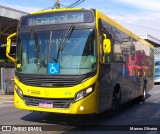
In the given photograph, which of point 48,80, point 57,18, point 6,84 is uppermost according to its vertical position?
point 57,18

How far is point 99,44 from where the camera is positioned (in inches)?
376

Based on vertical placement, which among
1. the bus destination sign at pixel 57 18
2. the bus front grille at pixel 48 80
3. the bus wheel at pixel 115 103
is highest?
the bus destination sign at pixel 57 18

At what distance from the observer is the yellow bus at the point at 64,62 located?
9117mm

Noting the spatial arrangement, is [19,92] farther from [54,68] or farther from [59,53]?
[59,53]

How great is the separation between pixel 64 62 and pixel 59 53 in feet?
0.95

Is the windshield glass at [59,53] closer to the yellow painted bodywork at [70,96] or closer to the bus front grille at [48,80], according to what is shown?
the bus front grille at [48,80]

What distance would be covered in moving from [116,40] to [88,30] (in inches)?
93.4

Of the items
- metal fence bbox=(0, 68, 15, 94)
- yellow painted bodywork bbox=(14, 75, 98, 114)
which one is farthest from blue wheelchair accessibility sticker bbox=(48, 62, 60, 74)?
metal fence bbox=(0, 68, 15, 94)

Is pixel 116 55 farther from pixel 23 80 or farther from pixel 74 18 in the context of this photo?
pixel 23 80

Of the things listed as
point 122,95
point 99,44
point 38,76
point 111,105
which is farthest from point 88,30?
point 122,95

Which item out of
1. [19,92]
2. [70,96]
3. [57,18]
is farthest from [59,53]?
[19,92]

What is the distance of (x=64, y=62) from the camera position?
9.32 m

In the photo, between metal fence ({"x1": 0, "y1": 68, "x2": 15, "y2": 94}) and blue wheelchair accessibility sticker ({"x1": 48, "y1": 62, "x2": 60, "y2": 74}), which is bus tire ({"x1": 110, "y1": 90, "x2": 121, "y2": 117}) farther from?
metal fence ({"x1": 0, "y1": 68, "x2": 15, "y2": 94})

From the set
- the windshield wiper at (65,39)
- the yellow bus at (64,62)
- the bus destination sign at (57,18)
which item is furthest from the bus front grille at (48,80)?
the bus destination sign at (57,18)
